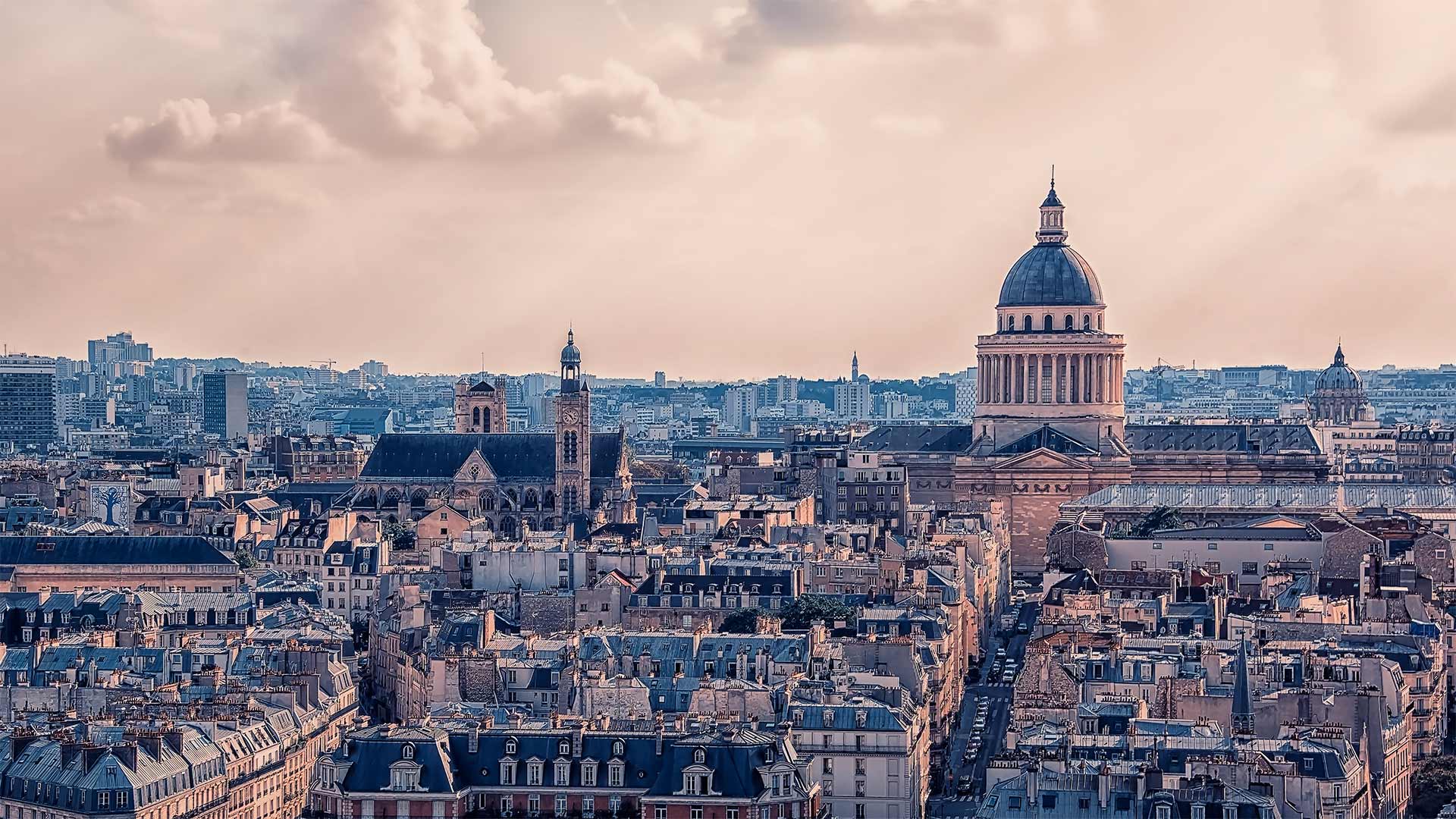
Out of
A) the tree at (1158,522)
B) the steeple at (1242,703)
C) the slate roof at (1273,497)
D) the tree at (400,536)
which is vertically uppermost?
the slate roof at (1273,497)

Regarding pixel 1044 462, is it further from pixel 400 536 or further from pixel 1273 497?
pixel 400 536

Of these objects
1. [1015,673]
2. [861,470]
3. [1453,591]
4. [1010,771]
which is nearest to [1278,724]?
[1010,771]

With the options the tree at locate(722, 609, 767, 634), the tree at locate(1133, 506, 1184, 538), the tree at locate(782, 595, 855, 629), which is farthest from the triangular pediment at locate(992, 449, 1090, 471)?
the tree at locate(722, 609, 767, 634)

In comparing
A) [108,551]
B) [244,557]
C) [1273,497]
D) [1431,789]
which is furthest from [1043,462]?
[1431,789]

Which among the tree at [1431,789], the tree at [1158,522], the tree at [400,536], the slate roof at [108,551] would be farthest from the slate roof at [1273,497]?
the tree at [1431,789]

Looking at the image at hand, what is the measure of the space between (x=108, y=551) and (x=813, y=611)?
43961 millimetres

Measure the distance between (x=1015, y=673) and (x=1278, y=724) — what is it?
29.9m

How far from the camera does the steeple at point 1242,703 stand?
89500mm

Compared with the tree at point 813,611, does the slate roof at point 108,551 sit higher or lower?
higher

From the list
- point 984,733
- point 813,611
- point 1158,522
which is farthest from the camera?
point 1158,522

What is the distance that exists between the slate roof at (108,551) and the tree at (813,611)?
35.8 metres

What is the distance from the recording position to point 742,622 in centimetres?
12244

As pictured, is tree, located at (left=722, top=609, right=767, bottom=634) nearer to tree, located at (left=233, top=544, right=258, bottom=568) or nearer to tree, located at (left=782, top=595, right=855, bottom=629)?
tree, located at (left=782, top=595, right=855, bottom=629)

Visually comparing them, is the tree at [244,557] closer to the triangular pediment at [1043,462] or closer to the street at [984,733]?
the street at [984,733]
